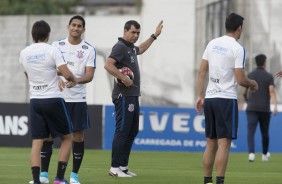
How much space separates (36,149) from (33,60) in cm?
113

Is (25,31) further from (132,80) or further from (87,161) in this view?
(132,80)

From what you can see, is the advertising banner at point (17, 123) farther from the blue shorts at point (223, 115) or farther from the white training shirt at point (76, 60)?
the blue shorts at point (223, 115)

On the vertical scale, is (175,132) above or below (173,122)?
below

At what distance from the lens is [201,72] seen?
12.5m

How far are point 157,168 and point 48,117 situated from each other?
4.89 metres

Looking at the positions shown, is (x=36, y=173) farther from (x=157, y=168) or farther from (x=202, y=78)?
(x=157, y=168)

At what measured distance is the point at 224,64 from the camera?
12406mm

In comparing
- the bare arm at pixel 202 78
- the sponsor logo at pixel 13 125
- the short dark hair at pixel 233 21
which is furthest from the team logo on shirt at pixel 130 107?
the sponsor logo at pixel 13 125

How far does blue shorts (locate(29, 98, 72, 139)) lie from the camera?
1269 centimetres

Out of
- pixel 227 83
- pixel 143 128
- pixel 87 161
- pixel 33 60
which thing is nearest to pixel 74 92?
pixel 33 60

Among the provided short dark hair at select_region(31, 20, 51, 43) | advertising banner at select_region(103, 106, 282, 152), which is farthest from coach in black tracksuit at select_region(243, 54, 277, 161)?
short dark hair at select_region(31, 20, 51, 43)

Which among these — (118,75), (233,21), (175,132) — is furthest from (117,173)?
(175,132)

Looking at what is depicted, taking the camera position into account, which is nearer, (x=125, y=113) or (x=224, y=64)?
(x=224, y=64)

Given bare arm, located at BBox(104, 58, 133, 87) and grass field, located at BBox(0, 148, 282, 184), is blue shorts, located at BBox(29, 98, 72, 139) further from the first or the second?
bare arm, located at BBox(104, 58, 133, 87)
